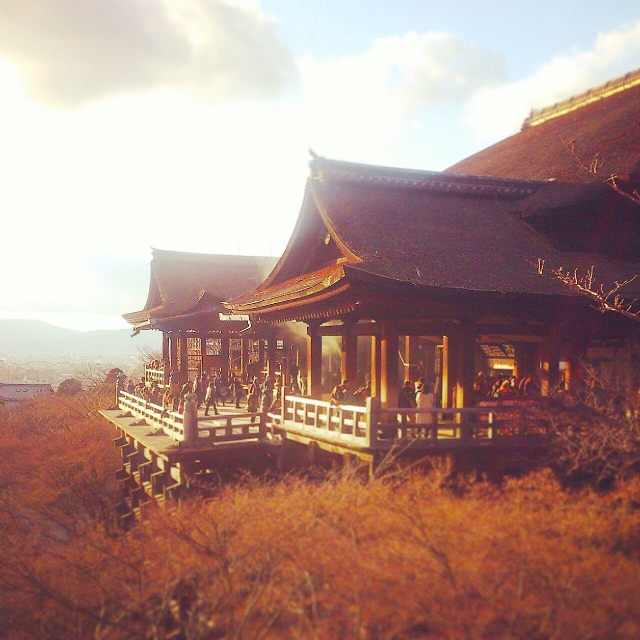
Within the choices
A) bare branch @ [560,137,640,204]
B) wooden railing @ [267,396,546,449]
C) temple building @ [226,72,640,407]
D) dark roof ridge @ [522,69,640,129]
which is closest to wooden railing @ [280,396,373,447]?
wooden railing @ [267,396,546,449]

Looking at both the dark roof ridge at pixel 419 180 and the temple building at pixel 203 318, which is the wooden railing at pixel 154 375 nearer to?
the temple building at pixel 203 318

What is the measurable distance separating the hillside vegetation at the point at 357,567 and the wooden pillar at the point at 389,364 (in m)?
2.11

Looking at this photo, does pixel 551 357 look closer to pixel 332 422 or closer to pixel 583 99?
pixel 332 422

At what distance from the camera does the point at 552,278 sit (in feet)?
45.7

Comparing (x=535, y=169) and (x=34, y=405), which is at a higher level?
(x=535, y=169)

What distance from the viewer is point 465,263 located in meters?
13.8

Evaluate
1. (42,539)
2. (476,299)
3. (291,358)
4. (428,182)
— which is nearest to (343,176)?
(428,182)

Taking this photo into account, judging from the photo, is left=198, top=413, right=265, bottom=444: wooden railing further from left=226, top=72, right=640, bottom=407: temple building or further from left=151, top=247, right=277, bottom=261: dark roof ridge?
left=151, top=247, right=277, bottom=261: dark roof ridge

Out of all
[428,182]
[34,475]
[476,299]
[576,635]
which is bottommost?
[34,475]

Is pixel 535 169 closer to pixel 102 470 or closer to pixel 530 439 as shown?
pixel 530 439

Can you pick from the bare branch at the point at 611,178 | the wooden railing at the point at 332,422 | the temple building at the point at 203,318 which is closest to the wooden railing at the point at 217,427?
the wooden railing at the point at 332,422

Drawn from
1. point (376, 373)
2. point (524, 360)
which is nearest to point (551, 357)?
point (524, 360)

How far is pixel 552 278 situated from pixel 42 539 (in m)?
15.8

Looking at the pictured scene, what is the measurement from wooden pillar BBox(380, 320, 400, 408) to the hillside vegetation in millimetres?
2112
